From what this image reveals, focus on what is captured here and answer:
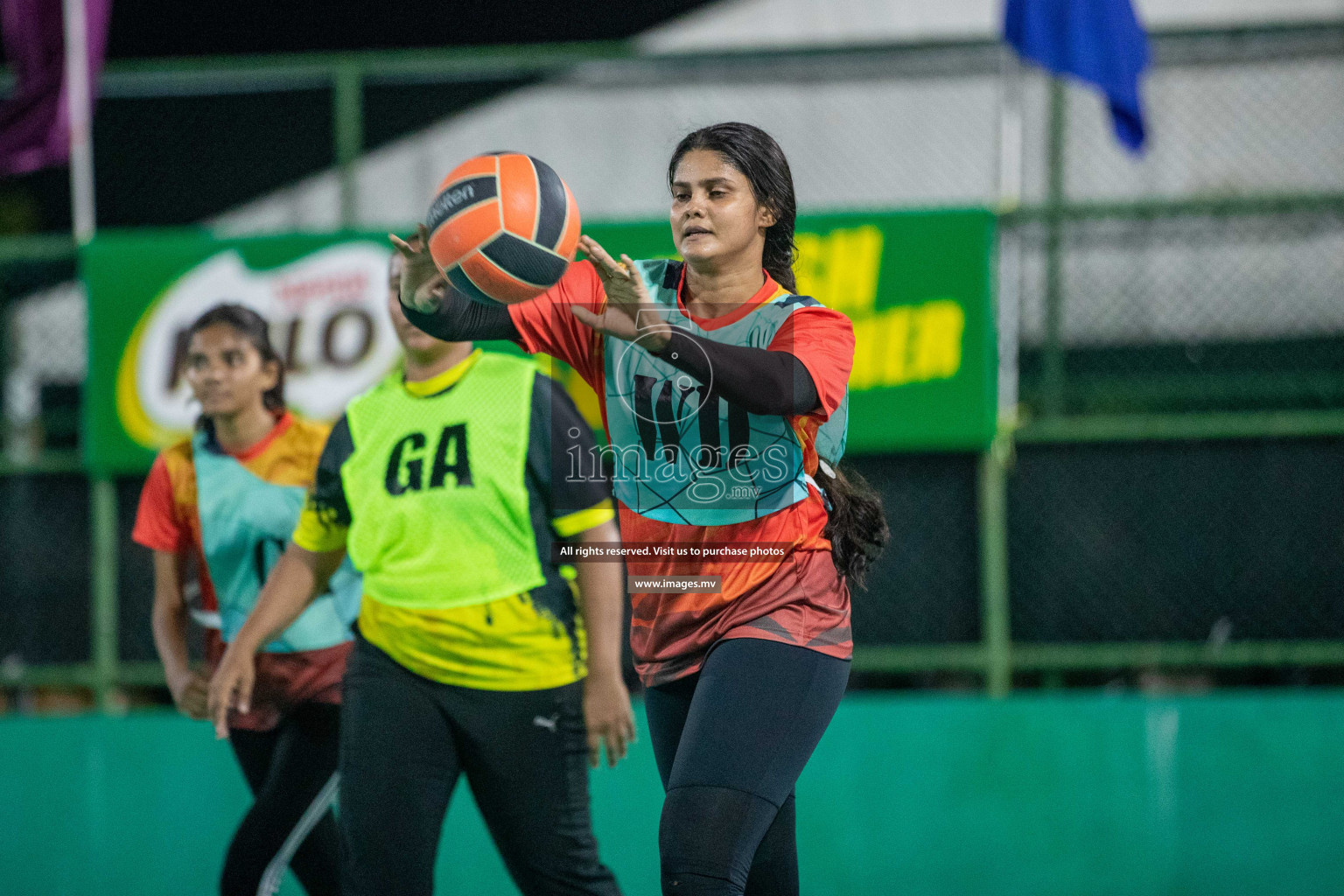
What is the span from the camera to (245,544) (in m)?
3.90

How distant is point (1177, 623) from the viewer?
6.82 meters

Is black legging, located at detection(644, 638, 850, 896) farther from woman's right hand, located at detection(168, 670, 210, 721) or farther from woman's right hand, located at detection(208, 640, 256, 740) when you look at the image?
woman's right hand, located at detection(168, 670, 210, 721)

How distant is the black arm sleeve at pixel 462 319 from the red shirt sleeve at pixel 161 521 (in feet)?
5.38

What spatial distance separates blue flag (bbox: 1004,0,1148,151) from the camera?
6.68 meters

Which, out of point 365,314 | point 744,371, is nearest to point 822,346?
point 744,371

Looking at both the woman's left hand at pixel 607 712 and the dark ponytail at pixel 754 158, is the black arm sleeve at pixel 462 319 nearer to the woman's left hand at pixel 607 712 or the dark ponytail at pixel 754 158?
the dark ponytail at pixel 754 158

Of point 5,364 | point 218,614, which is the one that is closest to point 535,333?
point 218,614

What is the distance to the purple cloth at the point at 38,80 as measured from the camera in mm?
7211

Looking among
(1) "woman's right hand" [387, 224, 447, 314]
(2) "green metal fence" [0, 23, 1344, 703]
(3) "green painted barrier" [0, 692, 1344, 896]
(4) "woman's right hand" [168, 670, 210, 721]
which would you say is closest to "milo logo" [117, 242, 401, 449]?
(2) "green metal fence" [0, 23, 1344, 703]

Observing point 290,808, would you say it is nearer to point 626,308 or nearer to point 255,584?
point 255,584

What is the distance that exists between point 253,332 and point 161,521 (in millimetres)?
696

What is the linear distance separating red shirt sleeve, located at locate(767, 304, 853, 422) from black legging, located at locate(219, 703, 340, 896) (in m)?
1.95

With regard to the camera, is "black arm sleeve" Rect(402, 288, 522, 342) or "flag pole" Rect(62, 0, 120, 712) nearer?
"black arm sleeve" Rect(402, 288, 522, 342)

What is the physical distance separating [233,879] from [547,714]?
44.6 inches
